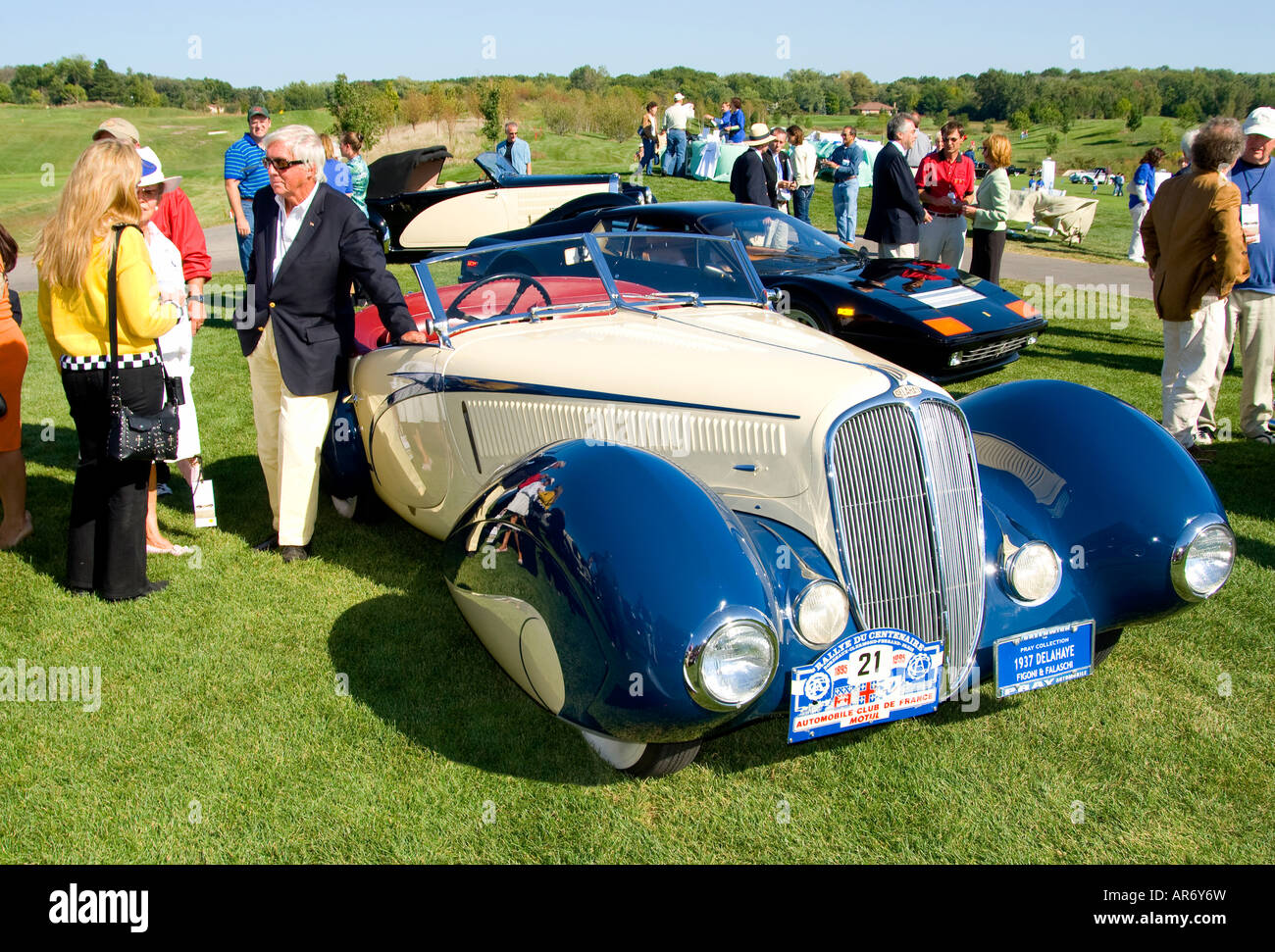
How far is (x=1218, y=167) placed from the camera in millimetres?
5969

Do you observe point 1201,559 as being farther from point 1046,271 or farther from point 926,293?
point 1046,271

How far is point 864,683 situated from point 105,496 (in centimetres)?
353

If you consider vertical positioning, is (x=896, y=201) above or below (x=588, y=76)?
below

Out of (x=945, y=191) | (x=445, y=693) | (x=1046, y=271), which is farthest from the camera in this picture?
(x=1046, y=271)

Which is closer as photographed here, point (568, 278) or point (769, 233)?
point (568, 278)

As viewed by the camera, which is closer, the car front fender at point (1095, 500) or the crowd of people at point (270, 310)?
the car front fender at point (1095, 500)

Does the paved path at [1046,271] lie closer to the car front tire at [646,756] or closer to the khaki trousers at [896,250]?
the khaki trousers at [896,250]

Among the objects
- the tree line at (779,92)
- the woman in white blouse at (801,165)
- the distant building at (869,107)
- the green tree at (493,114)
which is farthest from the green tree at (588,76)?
the woman in white blouse at (801,165)

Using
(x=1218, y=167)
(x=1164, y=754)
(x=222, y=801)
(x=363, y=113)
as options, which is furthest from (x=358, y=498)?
(x=363, y=113)

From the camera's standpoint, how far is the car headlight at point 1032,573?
3340mm

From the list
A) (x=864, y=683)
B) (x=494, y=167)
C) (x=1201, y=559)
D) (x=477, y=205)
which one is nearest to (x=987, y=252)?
(x=477, y=205)

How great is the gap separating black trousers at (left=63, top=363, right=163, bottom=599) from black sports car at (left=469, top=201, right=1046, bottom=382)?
4000mm

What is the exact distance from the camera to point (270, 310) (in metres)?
4.71

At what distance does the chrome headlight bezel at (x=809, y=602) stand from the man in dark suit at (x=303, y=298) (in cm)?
237
